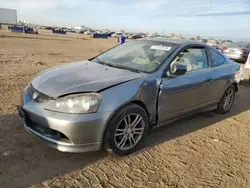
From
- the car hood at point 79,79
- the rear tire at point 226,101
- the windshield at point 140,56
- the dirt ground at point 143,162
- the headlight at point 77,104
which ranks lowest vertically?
the dirt ground at point 143,162

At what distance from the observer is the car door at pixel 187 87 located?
3.45m

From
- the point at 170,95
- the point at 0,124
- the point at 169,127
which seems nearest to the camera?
the point at 170,95

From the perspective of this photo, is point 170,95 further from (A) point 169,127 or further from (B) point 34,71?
(B) point 34,71

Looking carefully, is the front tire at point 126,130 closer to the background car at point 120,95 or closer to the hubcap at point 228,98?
the background car at point 120,95

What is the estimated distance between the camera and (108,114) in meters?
2.74

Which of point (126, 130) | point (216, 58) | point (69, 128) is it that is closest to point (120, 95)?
point (126, 130)

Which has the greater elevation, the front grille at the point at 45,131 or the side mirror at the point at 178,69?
the side mirror at the point at 178,69

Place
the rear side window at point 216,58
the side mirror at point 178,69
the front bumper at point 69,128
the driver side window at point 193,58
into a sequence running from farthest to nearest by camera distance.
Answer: the rear side window at point 216,58 < the driver side window at point 193,58 < the side mirror at point 178,69 < the front bumper at point 69,128

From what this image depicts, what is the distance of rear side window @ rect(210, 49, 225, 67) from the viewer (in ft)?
14.8

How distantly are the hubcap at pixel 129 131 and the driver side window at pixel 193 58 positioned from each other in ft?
3.62

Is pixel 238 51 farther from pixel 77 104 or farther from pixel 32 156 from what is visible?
pixel 32 156

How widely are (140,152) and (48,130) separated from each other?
1.27m

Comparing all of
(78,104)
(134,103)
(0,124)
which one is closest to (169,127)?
(134,103)

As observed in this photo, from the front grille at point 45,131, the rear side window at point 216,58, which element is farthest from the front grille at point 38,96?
the rear side window at point 216,58
